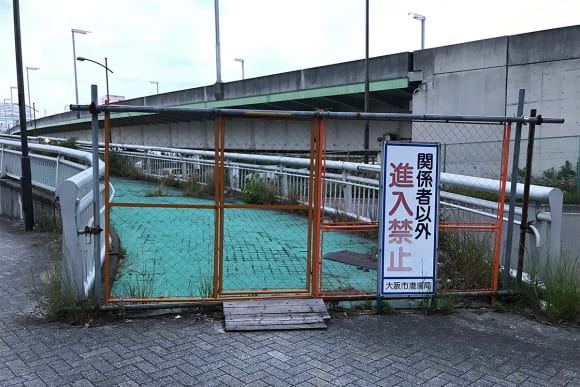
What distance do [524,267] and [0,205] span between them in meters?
11.7

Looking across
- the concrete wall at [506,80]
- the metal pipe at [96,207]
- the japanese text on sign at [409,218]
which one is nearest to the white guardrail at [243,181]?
the metal pipe at [96,207]

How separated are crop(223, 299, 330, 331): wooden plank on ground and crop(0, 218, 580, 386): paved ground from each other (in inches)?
4.6

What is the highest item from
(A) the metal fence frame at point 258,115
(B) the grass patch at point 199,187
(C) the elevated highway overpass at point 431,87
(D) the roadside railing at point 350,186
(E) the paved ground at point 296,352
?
(C) the elevated highway overpass at point 431,87

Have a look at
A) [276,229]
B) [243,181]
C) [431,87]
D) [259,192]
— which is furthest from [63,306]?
[431,87]

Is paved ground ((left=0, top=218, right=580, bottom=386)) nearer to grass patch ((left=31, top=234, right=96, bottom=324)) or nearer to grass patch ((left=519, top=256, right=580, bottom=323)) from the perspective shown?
grass patch ((left=31, top=234, right=96, bottom=324))

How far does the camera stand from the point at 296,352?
391 cm

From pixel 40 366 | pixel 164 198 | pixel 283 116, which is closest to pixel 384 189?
pixel 283 116

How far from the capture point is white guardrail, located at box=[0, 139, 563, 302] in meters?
4.41

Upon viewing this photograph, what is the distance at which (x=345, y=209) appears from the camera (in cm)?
909

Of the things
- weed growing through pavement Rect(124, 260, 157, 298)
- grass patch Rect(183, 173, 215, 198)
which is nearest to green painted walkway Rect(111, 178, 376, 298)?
weed growing through pavement Rect(124, 260, 157, 298)

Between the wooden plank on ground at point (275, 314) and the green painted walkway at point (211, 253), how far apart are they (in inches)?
20.0

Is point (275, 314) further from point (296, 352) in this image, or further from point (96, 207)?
point (96, 207)

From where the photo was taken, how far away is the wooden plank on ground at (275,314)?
14.3 feet

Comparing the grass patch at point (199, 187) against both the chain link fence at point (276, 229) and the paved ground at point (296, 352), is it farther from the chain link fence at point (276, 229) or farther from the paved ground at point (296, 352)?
the paved ground at point (296, 352)
